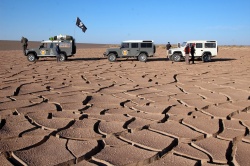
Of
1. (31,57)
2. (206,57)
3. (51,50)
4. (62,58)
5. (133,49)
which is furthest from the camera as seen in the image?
(62,58)

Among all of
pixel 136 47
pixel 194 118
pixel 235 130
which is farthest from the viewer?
pixel 136 47

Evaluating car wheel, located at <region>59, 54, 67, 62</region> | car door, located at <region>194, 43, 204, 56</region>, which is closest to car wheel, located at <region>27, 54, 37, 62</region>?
car wheel, located at <region>59, 54, 67, 62</region>

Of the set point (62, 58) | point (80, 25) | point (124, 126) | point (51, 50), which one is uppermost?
point (80, 25)

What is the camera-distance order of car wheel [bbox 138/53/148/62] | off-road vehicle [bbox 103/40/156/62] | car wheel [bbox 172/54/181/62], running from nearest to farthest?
off-road vehicle [bbox 103/40/156/62] → car wheel [bbox 138/53/148/62] → car wheel [bbox 172/54/181/62]

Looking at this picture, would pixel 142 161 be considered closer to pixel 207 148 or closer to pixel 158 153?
pixel 158 153

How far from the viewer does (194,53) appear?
19625mm

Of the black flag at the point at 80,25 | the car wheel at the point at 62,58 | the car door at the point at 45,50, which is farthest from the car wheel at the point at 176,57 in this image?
the black flag at the point at 80,25

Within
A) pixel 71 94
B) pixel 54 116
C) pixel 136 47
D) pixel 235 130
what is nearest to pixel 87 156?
pixel 54 116

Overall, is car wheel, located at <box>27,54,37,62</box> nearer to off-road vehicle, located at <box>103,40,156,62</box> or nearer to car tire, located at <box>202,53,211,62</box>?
off-road vehicle, located at <box>103,40,156,62</box>

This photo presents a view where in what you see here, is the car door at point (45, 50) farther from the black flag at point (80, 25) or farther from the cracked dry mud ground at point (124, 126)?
the cracked dry mud ground at point (124, 126)

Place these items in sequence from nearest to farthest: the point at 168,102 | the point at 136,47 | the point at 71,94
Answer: the point at 168,102 < the point at 71,94 < the point at 136,47

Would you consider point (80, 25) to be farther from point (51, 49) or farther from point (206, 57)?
point (206, 57)

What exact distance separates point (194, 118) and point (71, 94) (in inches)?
144

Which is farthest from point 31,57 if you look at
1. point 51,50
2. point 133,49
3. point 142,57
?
point 142,57
